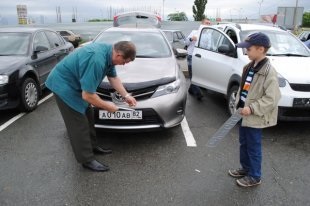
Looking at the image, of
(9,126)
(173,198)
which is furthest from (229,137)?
(9,126)

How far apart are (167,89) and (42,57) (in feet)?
11.2

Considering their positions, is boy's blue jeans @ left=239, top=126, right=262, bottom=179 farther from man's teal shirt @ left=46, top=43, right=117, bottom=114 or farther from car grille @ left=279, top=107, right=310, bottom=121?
man's teal shirt @ left=46, top=43, right=117, bottom=114

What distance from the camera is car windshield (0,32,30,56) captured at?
6098 millimetres

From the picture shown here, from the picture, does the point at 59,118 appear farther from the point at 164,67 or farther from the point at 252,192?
the point at 252,192

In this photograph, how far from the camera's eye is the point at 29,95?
19.0 feet

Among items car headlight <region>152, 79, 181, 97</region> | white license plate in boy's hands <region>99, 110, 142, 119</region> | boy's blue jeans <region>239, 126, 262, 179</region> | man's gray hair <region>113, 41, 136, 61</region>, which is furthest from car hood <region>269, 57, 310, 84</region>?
man's gray hair <region>113, 41, 136, 61</region>

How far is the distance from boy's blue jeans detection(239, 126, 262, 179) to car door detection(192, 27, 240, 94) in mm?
2079

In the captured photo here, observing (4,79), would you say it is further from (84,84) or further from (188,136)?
(188,136)

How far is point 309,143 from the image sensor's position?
181 inches

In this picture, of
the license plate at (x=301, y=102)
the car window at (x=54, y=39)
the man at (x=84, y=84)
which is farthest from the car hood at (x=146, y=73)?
the car window at (x=54, y=39)

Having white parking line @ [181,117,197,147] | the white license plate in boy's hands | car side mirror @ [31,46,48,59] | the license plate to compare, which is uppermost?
car side mirror @ [31,46,48,59]

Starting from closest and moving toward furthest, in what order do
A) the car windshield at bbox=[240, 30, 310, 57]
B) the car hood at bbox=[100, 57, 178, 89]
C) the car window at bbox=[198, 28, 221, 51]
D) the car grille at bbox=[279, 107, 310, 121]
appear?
the car hood at bbox=[100, 57, 178, 89] → the car grille at bbox=[279, 107, 310, 121] → the car windshield at bbox=[240, 30, 310, 57] → the car window at bbox=[198, 28, 221, 51]

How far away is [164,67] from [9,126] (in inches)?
105

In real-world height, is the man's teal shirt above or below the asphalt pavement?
above
